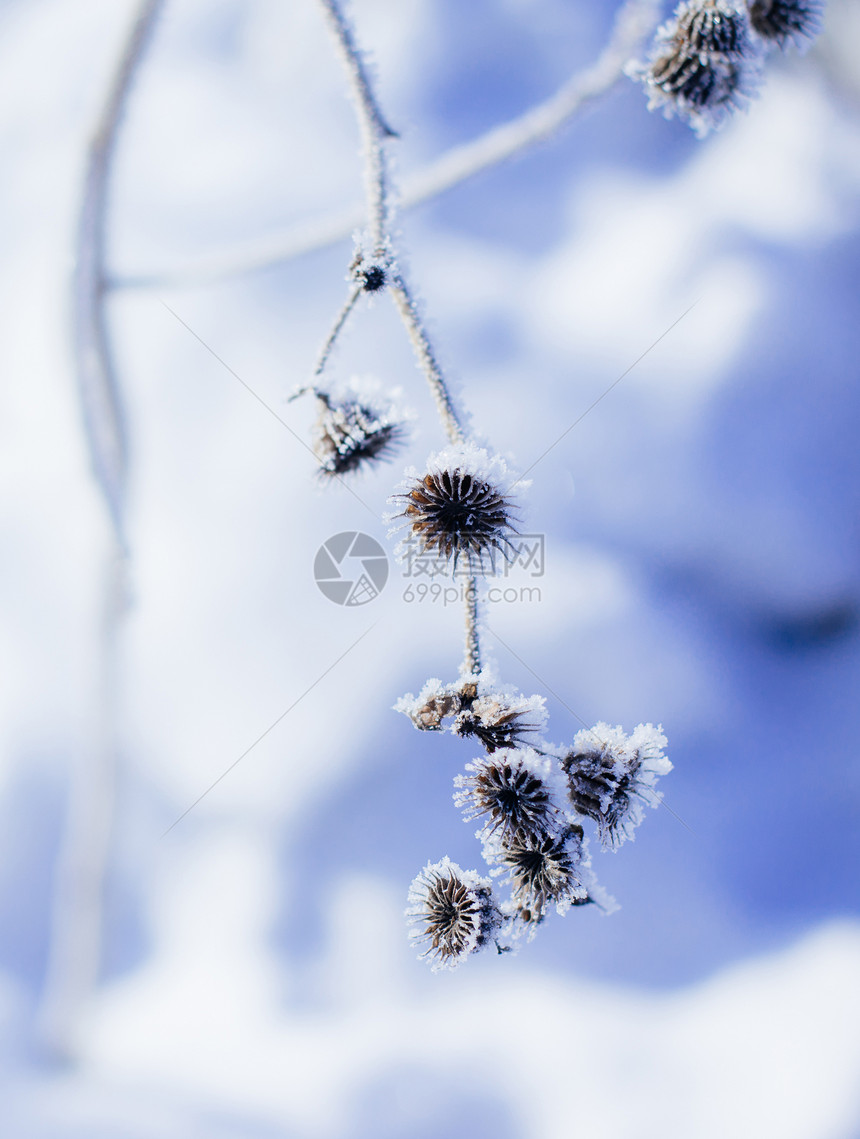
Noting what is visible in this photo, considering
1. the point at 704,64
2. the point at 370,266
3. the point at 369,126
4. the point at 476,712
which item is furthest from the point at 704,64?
the point at 476,712

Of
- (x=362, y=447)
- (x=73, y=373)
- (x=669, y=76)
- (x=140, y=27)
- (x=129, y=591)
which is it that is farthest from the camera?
(x=129, y=591)

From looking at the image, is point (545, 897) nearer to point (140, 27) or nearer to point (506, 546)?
point (506, 546)

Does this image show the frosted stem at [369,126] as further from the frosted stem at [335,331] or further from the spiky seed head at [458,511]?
the spiky seed head at [458,511]

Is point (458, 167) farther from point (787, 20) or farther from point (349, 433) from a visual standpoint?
point (349, 433)

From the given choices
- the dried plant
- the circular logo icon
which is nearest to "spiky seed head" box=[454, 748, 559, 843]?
the dried plant

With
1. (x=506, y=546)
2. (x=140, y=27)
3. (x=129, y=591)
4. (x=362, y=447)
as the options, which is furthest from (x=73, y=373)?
(x=506, y=546)

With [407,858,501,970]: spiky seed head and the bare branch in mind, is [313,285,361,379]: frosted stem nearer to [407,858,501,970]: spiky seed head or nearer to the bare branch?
[407,858,501,970]: spiky seed head
